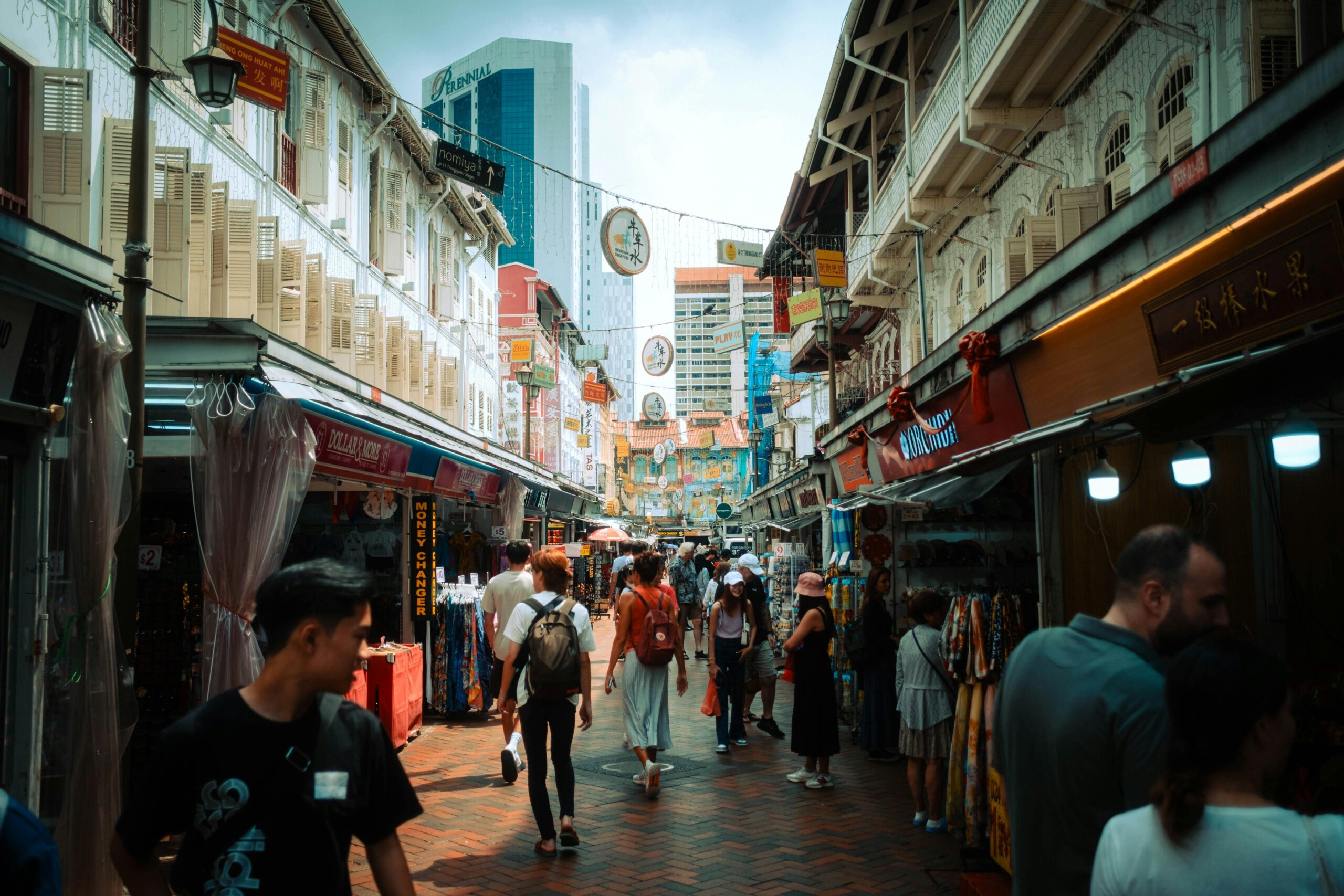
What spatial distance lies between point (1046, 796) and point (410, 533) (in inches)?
393

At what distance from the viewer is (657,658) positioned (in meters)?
8.07

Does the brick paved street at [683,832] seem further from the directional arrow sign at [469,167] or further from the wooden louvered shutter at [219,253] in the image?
the directional arrow sign at [469,167]

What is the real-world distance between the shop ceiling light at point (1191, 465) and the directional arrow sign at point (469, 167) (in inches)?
324

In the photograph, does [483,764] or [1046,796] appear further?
[483,764]

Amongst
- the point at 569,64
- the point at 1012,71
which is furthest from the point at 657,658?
the point at 569,64

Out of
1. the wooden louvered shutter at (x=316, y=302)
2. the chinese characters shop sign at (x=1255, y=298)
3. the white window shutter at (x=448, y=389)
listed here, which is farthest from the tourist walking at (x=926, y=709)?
the white window shutter at (x=448, y=389)

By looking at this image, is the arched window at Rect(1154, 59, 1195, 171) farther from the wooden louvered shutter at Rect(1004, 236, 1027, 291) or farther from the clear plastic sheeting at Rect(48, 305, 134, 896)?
the clear plastic sheeting at Rect(48, 305, 134, 896)

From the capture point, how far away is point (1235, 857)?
6.06 feet

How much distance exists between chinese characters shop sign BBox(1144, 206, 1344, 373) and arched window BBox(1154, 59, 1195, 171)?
3746 mm

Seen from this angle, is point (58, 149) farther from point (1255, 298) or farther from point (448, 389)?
point (448, 389)

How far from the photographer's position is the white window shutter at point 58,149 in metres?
7.22

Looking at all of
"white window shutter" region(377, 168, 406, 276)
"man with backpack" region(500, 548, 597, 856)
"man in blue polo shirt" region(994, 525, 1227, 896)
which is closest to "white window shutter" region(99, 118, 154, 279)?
"man with backpack" region(500, 548, 597, 856)

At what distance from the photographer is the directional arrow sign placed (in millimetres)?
10609

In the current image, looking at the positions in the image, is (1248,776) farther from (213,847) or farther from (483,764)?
(483,764)
